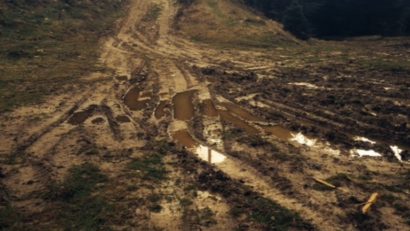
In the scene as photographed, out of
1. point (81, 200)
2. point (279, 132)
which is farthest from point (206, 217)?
point (279, 132)

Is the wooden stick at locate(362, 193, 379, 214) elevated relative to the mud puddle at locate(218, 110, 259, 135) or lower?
lower

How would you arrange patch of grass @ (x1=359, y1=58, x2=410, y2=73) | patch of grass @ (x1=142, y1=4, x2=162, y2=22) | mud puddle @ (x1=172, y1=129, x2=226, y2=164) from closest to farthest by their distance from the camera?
mud puddle @ (x1=172, y1=129, x2=226, y2=164) < patch of grass @ (x1=359, y1=58, x2=410, y2=73) < patch of grass @ (x1=142, y1=4, x2=162, y2=22)

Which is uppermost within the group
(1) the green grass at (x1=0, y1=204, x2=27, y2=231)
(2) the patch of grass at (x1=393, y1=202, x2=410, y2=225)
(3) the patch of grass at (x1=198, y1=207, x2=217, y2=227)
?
(2) the patch of grass at (x1=393, y1=202, x2=410, y2=225)

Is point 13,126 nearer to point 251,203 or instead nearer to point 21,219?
point 21,219

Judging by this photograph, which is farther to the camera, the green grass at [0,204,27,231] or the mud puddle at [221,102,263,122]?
the mud puddle at [221,102,263,122]

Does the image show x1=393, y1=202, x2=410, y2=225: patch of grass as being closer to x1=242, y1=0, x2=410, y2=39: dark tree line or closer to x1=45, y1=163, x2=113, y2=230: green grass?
x1=45, y1=163, x2=113, y2=230: green grass

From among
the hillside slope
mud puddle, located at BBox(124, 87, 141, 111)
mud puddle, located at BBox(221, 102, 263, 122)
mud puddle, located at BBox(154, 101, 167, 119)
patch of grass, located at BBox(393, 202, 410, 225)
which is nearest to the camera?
patch of grass, located at BBox(393, 202, 410, 225)

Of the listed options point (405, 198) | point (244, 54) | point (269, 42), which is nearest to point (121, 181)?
point (405, 198)

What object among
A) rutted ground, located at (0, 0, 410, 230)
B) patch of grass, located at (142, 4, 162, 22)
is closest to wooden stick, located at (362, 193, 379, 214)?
rutted ground, located at (0, 0, 410, 230)
